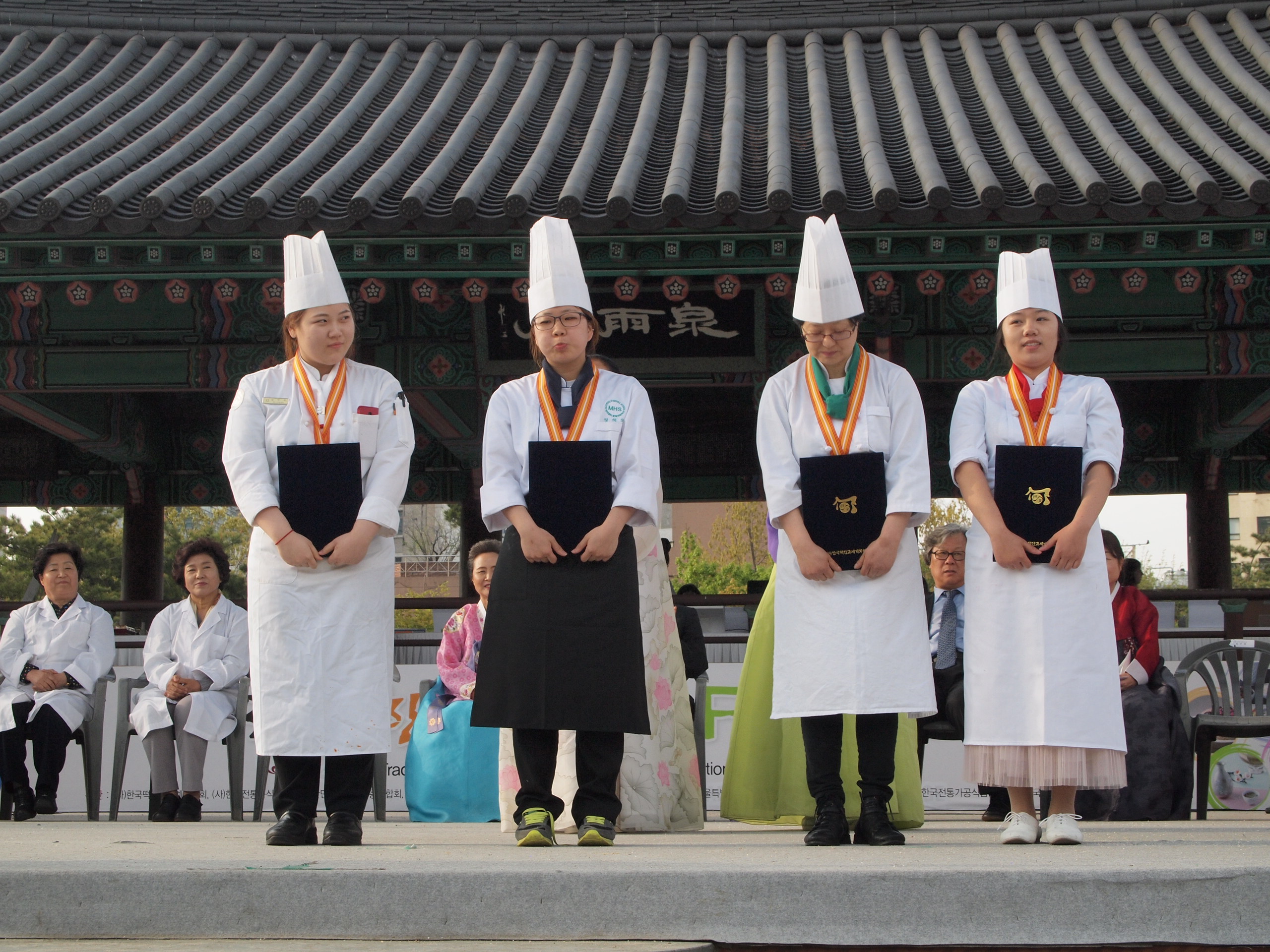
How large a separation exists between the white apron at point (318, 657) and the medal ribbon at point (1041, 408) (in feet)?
6.43

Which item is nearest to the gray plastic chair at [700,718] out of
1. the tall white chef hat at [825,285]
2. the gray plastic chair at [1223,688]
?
the gray plastic chair at [1223,688]

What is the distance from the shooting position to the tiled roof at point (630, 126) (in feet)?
20.5

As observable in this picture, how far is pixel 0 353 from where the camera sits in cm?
750

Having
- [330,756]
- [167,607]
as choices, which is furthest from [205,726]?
[330,756]

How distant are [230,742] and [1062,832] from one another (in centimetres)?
409

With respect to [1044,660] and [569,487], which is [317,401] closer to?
[569,487]

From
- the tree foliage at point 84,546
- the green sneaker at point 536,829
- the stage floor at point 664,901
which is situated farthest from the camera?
the tree foliage at point 84,546

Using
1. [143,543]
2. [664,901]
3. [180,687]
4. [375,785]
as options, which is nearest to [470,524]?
[143,543]

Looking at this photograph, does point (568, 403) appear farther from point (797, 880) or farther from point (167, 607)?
point (167, 607)

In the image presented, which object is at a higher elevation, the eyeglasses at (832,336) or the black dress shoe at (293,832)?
the eyeglasses at (832,336)

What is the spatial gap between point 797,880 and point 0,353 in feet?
20.9

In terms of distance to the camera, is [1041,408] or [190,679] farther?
[190,679]

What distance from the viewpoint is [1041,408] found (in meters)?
4.07

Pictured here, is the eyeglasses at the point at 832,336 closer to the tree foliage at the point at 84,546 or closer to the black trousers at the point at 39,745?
the black trousers at the point at 39,745
